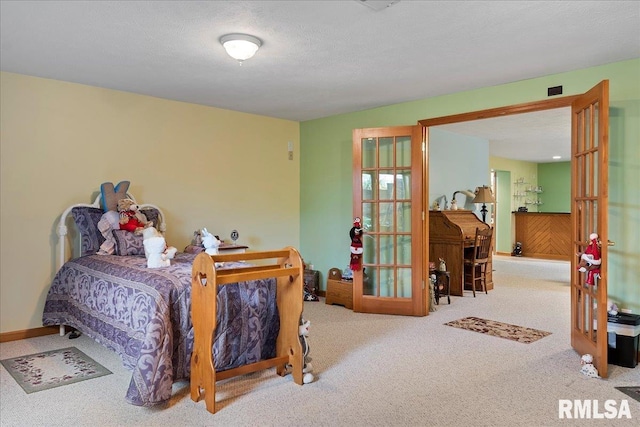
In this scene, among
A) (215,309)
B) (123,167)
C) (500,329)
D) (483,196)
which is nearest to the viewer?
(215,309)

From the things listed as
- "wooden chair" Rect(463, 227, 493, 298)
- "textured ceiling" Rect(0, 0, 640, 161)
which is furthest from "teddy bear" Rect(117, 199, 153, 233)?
"wooden chair" Rect(463, 227, 493, 298)

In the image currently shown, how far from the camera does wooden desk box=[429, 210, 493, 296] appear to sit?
614 cm

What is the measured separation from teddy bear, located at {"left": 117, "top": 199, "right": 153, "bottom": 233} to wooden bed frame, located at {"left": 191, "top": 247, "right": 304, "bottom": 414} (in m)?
1.67

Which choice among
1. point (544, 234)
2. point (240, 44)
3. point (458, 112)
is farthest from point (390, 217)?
point (544, 234)

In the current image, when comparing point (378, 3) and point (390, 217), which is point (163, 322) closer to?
point (378, 3)

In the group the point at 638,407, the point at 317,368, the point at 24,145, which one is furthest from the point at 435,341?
the point at 24,145

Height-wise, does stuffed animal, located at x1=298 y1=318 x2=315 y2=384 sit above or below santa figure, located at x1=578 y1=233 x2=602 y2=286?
below

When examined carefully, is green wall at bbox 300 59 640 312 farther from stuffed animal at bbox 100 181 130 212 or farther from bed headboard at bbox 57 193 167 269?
bed headboard at bbox 57 193 167 269

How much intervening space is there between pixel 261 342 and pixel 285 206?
3247 mm

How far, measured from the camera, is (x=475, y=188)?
7770 mm

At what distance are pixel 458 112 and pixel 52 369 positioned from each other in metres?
4.28

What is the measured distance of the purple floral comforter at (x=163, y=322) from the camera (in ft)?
8.34

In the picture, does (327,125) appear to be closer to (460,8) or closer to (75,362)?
(460,8)

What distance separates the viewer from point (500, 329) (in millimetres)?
4363
